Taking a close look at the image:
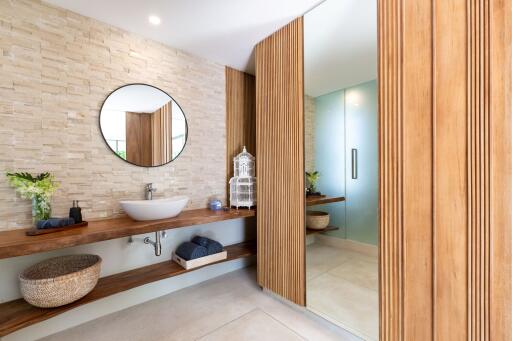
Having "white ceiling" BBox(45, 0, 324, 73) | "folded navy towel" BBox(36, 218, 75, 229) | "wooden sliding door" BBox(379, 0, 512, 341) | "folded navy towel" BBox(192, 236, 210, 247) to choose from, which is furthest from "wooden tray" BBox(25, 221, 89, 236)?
"wooden sliding door" BBox(379, 0, 512, 341)

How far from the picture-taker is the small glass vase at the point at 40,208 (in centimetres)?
166

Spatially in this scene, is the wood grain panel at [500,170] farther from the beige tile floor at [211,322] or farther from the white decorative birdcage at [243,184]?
the white decorative birdcage at [243,184]

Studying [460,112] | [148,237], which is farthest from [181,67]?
[460,112]

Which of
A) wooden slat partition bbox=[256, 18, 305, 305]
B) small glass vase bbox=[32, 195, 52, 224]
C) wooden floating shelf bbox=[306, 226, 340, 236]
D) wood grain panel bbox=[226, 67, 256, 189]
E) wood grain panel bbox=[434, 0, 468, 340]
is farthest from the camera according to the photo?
wood grain panel bbox=[226, 67, 256, 189]

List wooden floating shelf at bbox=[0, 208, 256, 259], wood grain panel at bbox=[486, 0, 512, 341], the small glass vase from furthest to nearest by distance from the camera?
the small glass vase, wooden floating shelf at bbox=[0, 208, 256, 259], wood grain panel at bbox=[486, 0, 512, 341]

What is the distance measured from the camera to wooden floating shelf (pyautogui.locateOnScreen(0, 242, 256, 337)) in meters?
1.44

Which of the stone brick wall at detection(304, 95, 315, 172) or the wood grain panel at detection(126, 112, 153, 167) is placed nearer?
the stone brick wall at detection(304, 95, 315, 172)

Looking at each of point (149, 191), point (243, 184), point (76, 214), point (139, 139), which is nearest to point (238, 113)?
point (243, 184)

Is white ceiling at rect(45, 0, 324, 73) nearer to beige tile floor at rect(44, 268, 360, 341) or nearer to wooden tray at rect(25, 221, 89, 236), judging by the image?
wooden tray at rect(25, 221, 89, 236)

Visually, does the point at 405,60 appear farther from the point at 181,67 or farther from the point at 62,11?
the point at 62,11

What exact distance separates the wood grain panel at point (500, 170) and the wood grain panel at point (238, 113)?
2358 millimetres

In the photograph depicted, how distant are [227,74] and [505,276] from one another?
9.68ft

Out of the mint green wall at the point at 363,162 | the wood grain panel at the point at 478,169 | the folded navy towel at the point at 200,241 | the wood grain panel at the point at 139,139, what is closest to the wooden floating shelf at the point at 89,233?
the folded navy towel at the point at 200,241

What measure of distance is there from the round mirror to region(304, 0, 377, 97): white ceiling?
4.79 feet
